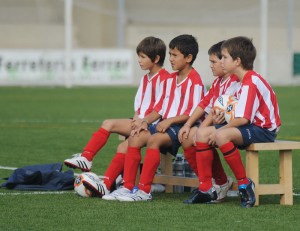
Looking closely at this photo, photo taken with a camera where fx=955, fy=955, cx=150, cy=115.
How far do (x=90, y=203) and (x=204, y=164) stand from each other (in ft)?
3.21

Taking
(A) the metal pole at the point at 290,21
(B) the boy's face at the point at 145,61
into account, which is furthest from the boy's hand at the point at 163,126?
(A) the metal pole at the point at 290,21

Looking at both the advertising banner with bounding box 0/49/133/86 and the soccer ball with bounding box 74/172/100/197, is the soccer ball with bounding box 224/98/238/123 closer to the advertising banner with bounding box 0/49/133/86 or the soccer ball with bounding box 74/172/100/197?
the soccer ball with bounding box 74/172/100/197

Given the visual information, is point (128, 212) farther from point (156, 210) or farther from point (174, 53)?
point (174, 53)

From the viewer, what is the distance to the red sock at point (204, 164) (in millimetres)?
7648

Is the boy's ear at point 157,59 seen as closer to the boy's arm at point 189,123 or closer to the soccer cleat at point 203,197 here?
the boy's arm at point 189,123

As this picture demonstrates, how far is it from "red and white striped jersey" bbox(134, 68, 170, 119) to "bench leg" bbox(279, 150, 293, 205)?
1390 millimetres

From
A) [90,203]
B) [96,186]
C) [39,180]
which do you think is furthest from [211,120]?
[39,180]

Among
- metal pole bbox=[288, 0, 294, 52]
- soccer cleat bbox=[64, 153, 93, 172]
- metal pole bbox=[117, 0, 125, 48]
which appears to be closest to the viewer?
soccer cleat bbox=[64, 153, 93, 172]

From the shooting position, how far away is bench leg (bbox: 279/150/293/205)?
25.5ft

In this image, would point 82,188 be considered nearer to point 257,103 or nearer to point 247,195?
point 247,195

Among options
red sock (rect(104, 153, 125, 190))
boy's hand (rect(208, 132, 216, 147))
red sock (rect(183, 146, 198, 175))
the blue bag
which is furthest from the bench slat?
the blue bag

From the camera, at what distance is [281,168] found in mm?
7875

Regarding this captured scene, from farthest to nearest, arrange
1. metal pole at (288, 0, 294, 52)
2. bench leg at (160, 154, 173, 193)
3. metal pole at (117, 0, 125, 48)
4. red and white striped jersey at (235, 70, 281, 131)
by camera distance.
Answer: metal pole at (288, 0, 294, 52) < metal pole at (117, 0, 125, 48) < bench leg at (160, 154, 173, 193) < red and white striped jersey at (235, 70, 281, 131)

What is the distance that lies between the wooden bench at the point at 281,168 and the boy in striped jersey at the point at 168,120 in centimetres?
73
